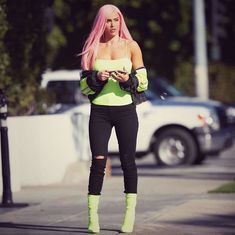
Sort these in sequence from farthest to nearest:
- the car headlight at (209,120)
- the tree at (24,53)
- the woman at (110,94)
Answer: the car headlight at (209,120), the tree at (24,53), the woman at (110,94)

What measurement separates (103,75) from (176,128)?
34.0 ft

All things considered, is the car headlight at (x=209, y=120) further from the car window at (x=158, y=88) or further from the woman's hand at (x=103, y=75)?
the woman's hand at (x=103, y=75)

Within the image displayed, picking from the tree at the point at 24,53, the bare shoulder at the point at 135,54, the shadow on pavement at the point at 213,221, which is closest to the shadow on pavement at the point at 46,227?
the shadow on pavement at the point at 213,221

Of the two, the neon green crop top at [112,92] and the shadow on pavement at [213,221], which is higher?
the neon green crop top at [112,92]

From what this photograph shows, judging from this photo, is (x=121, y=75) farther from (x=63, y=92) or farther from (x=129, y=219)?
(x=63, y=92)

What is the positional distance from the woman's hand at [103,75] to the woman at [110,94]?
14 mm

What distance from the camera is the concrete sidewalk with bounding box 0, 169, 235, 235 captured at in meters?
9.35

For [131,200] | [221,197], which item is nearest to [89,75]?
[131,200]

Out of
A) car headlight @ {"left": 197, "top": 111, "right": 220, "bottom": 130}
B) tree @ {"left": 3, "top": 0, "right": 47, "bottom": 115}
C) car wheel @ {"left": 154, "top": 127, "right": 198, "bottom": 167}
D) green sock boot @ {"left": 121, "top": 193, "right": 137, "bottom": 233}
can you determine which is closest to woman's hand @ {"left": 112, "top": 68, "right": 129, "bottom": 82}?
green sock boot @ {"left": 121, "top": 193, "right": 137, "bottom": 233}

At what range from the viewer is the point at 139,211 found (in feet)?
34.9

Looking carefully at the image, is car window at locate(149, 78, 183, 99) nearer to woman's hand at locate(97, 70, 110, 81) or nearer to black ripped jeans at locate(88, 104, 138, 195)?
black ripped jeans at locate(88, 104, 138, 195)

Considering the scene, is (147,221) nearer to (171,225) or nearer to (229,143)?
(171,225)

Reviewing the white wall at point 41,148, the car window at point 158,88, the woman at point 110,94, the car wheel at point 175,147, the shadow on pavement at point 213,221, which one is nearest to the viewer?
the woman at point 110,94

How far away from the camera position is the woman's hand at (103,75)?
8.76m
